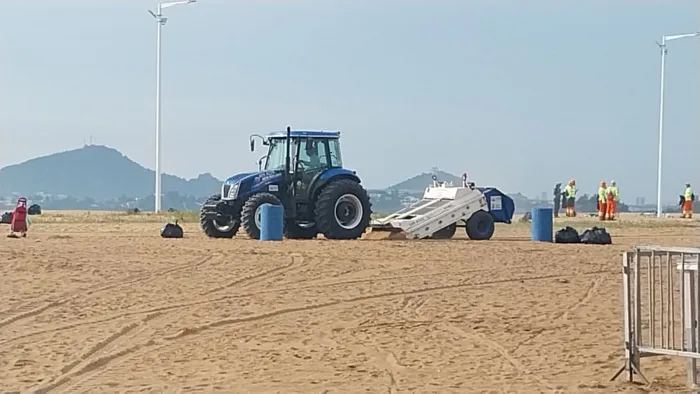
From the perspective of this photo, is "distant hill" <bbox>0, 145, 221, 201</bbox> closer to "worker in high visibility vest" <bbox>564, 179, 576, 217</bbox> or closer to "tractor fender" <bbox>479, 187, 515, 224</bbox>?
"worker in high visibility vest" <bbox>564, 179, 576, 217</bbox>

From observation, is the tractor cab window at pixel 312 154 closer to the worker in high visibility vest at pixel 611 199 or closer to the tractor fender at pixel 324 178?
the tractor fender at pixel 324 178

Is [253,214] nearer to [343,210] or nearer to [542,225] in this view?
[343,210]

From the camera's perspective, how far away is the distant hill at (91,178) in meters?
60.2

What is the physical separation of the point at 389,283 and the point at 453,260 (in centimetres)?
370

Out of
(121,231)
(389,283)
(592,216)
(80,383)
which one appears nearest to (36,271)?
(389,283)

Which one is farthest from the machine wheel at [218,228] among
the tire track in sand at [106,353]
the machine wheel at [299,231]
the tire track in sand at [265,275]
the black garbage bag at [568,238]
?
the tire track in sand at [106,353]

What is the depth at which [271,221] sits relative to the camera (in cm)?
2161

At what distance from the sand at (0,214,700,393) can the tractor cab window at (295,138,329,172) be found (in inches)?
197

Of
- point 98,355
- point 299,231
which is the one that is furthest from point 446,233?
point 98,355

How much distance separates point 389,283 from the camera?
45.9ft

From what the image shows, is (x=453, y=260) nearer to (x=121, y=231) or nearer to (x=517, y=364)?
(x=517, y=364)

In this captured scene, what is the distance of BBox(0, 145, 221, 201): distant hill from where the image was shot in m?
60.2

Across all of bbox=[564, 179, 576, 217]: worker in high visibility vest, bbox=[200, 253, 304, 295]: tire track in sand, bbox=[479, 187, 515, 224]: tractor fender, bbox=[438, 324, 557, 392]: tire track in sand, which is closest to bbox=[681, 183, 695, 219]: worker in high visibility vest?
bbox=[564, 179, 576, 217]: worker in high visibility vest

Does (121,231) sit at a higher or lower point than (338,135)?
lower
